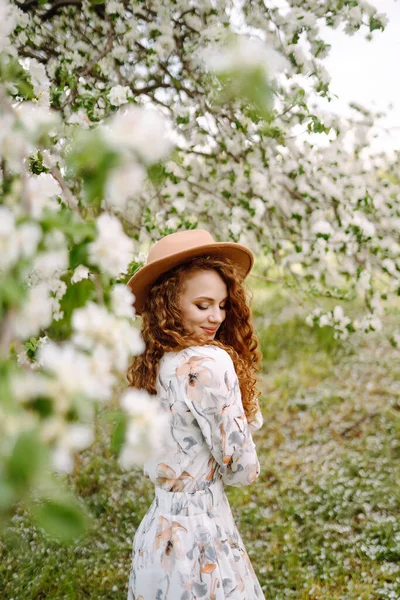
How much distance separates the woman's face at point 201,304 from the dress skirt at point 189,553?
48 cm

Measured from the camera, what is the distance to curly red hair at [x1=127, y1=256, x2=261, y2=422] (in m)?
1.74

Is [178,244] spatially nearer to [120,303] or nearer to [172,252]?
[172,252]

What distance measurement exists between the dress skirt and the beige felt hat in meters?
0.66

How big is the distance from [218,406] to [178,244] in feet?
1.71

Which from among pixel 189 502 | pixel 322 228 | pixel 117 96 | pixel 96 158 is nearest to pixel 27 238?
pixel 96 158

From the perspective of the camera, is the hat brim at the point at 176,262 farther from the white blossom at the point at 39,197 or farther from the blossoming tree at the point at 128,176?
the white blossom at the point at 39,197

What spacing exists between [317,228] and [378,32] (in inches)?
37.6

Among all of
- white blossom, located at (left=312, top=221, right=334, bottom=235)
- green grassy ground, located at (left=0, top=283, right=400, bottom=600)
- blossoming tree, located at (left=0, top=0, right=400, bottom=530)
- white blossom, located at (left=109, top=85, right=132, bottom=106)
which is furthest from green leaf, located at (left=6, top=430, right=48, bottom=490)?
white blossom, located at (left=312, top=221, right=334, bottom=235)

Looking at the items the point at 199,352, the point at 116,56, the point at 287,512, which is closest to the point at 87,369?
the point at 199,352

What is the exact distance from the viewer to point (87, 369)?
0.65 metres

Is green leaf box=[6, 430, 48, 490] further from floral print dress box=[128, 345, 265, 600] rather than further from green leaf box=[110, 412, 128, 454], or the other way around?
floral print dress box=[128, 345, 265, 600]

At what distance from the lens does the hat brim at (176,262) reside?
1.73 metres

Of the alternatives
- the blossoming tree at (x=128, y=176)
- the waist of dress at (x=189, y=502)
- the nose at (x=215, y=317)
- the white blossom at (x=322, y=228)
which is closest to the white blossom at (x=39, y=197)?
the blossoming tree at (x=128, y=176)

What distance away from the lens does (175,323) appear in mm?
1746
